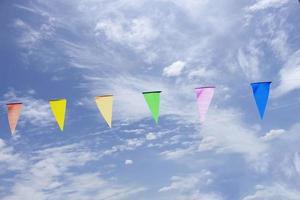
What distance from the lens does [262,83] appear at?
2030 cm

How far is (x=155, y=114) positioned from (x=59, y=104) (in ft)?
13.9

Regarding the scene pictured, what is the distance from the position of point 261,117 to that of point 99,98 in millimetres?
7070

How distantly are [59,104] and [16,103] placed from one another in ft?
6.55

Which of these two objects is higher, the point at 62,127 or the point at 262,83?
the point at 262,83

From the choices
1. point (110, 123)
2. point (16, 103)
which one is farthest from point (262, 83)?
point (16, 103)

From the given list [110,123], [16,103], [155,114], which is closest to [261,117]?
[155,114]

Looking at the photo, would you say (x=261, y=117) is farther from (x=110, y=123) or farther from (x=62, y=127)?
(x=62, y=127)

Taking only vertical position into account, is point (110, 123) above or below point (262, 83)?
below

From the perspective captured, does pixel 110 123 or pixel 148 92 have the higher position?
pixel 148 92

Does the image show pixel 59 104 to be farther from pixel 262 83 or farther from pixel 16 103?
pixel 262 83

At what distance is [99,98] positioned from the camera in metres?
20.5

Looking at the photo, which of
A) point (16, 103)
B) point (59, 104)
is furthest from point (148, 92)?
point (16, 103)

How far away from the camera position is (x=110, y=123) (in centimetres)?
1986

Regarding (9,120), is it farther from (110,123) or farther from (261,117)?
(261,117)
